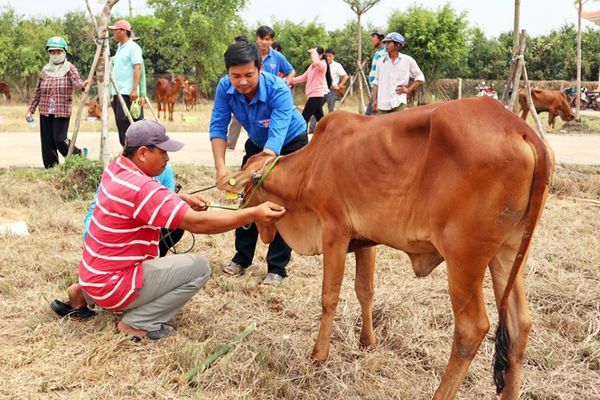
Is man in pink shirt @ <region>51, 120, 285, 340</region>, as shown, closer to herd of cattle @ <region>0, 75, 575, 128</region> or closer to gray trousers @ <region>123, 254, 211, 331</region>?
gray trousers @ <region>123, 254, 211, 331</region>

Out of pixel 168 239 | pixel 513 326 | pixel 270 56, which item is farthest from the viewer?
pixel 270 56

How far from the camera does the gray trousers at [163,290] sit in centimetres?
350

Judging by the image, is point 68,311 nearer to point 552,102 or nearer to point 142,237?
point 142,237

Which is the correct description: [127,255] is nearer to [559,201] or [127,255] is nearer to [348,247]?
[348,247]

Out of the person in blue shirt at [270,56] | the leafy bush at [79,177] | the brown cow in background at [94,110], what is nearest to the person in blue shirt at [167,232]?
the leafy bush at [79,177]

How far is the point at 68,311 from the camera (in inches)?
148

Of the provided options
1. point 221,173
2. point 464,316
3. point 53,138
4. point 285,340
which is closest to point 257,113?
point 221,173

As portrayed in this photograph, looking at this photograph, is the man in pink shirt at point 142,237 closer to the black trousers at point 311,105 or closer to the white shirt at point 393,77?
the white shirt at point 393,77

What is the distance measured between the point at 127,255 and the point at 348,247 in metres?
1.15

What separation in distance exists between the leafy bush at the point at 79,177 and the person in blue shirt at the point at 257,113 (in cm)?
277

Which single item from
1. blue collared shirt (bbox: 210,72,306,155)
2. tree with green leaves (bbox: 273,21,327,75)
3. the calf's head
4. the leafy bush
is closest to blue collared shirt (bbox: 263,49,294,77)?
the leafy bush

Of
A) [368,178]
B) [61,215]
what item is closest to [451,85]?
[61,215]

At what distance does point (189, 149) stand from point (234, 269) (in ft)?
19.3

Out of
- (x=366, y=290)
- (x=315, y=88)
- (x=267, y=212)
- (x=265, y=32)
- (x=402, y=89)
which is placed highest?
(x=265, y=32)
